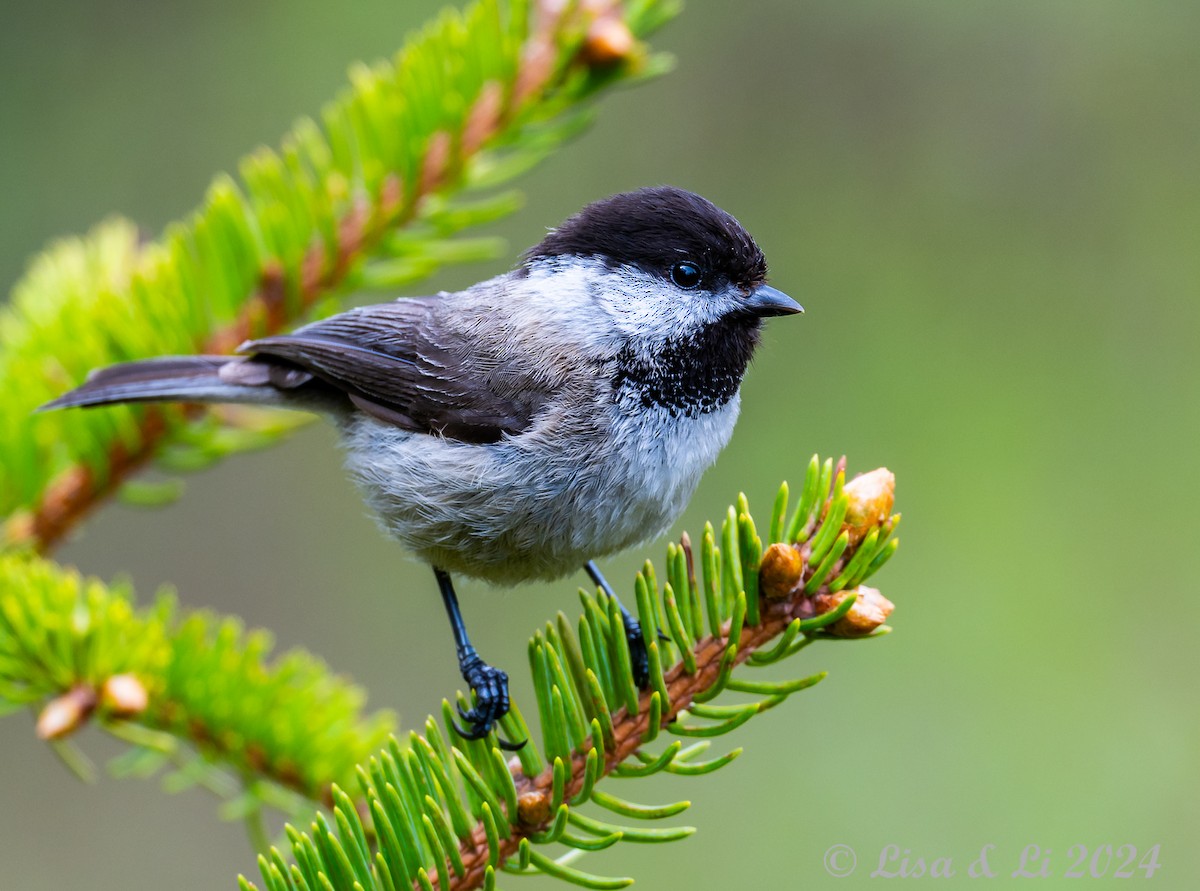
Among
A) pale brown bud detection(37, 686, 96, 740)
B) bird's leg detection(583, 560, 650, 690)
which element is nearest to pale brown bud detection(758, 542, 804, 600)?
bird's leg detection(583, 560, 650, 690)

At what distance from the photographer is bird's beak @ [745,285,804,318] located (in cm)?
221

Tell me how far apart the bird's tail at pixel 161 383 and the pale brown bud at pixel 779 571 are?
1254mm

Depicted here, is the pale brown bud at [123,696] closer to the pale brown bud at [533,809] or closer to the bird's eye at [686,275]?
the pale brown bud at [533,809]

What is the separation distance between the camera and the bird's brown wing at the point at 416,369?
7.38ft

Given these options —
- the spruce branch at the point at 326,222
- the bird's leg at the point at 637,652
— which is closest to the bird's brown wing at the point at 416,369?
the spruce branch at the point at 326,222

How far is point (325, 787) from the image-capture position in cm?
178

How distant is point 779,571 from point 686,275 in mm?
1015

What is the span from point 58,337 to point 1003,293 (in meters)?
3.33

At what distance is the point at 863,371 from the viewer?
4.04m

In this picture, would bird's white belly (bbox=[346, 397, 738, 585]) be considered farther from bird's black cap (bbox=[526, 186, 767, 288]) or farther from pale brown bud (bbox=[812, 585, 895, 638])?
pale brown bud (bbox=[812, 585, 895, 638])

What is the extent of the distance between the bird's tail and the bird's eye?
944 millimetres

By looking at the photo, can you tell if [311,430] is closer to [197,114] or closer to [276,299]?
[197,114]

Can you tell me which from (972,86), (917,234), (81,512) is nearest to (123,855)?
(81,512)

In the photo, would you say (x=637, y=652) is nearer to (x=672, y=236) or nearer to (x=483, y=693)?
(x=483, y=693)
